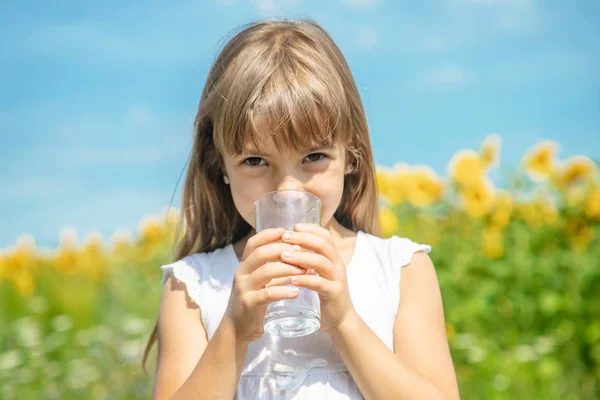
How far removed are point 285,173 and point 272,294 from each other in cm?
30

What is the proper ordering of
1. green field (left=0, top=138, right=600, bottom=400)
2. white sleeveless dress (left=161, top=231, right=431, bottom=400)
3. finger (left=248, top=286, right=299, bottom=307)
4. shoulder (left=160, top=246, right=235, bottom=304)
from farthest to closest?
green field (left=0, top=138, right=600, bottom=400)
shoulder (left=160, top=246, right=235, bottom=304)
white sleeveless dress (left=161, top=231, right=431, bottom=400)
finger (left=248, top=286, right=299, bottom=307)

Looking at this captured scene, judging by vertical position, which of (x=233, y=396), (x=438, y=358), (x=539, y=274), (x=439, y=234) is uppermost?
(x=439, y=234)

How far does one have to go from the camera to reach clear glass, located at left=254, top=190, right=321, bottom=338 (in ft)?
4.77

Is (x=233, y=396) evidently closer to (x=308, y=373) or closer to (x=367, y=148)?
(x=308, y=373)

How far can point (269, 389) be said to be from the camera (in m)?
1.75

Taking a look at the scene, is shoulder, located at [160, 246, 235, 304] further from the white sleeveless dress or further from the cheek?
the cheek

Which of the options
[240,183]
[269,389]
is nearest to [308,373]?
[269,389]

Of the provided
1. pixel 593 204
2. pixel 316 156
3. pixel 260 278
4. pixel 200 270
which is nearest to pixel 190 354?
pixel 200 270

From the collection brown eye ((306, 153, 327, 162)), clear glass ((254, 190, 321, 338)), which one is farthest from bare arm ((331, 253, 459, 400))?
brown eye ((306, 153, 327, 162))

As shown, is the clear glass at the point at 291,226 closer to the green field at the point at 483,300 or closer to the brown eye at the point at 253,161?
the brown eye at the point at 253,161

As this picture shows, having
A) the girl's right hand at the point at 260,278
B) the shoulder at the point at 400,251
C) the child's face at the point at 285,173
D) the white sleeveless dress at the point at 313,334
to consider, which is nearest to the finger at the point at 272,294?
the girl's right hand at the point at 260,278

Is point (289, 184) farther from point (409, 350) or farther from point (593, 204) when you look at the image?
point (593, 204)

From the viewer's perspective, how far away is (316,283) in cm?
145

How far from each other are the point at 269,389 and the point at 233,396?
12 cm
